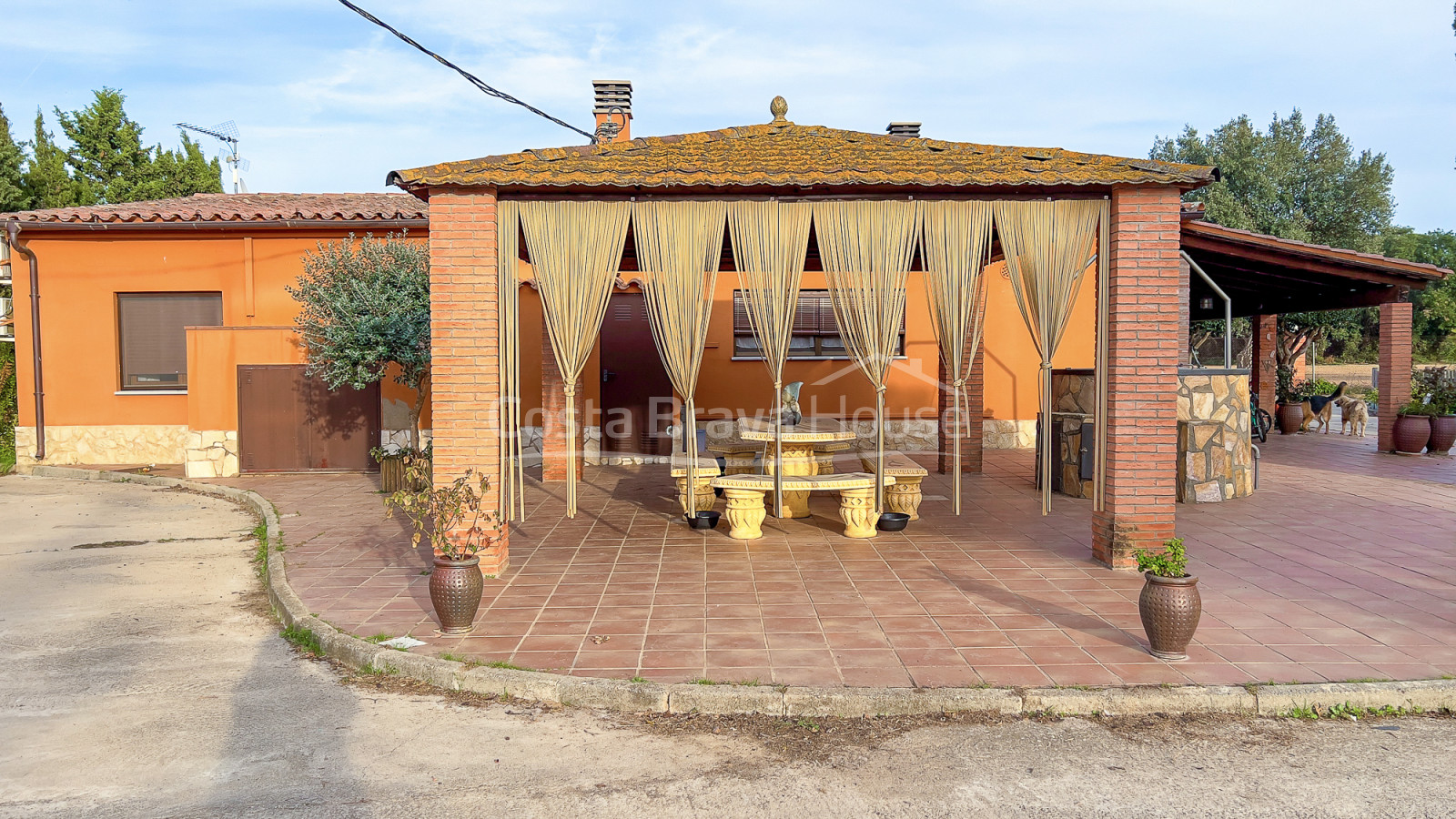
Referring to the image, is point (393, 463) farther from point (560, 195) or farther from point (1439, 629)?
point (1439, 629)

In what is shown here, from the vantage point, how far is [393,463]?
11180mm

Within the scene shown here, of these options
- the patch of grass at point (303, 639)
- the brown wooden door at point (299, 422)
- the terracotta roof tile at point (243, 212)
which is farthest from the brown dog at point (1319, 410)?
the patch of grass at point (303, 639)

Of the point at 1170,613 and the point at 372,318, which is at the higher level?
the point at 372,318

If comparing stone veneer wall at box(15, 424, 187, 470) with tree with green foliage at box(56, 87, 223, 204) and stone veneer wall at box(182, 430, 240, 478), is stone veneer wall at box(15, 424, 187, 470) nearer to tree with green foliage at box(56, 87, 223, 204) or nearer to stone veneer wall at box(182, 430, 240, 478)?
stone veneer wall at box(182, 430, 240, 478)

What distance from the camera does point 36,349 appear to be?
14.1m

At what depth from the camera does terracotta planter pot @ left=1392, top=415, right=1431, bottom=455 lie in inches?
555

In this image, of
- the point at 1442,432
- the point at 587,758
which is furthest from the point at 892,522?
the point at 1442,432

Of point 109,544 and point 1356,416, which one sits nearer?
point 109,544

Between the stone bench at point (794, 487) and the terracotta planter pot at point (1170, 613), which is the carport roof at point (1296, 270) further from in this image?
the terracotta planter pot at point (1170, 613)

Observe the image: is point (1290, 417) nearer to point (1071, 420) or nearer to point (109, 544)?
point (1071, 420)

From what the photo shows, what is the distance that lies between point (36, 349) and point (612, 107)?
9.86 metres

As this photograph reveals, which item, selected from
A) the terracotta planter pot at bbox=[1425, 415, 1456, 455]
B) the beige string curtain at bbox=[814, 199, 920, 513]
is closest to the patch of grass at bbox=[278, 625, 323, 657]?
the beige string curtain at bbox=[814, 199, 920, 513]

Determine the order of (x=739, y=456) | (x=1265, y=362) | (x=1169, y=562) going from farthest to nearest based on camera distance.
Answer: (x=1265, y=362), (x=739, y=456), (x=1169, y=562)

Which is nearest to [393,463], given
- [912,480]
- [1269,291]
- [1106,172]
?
[912,480]
